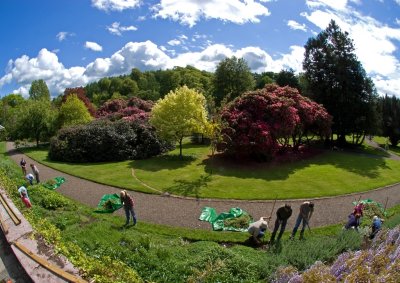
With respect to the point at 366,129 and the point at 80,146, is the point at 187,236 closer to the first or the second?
the point at 80,146

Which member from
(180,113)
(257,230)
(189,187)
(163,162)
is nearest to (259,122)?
(180,113)

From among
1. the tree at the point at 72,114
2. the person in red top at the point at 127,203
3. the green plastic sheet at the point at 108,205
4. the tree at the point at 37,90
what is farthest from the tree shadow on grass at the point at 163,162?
the tree at the point at 37,90

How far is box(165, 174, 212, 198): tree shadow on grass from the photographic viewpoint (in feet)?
67.9

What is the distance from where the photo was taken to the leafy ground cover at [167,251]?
917 cm

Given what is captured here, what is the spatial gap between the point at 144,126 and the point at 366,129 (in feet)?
82.4

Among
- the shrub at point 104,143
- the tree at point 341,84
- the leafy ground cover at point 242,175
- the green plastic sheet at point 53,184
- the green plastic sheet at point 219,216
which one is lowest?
the green plastic sheet at point 219,216

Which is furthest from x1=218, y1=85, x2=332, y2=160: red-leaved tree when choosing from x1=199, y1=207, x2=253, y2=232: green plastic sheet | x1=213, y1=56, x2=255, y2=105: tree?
x1=213, y1=56, x2=255, y2=105: tree

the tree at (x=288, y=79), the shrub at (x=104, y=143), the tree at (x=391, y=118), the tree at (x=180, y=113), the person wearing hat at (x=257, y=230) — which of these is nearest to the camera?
the person wearing hat at (x=257, y=230)

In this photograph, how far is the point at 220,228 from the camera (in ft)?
50.2

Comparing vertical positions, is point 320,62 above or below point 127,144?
above

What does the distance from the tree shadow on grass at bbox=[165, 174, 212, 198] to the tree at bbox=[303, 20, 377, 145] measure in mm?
22883

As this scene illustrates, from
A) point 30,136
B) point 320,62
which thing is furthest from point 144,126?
point 320,62

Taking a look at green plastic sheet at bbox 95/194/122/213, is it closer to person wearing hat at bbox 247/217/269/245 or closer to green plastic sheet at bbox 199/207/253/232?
green plastic sheet at bbox 199/207/253/232

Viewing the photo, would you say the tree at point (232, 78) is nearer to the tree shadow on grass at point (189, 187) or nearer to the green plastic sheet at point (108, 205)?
the tree shadow on grass at point (189, 187)
